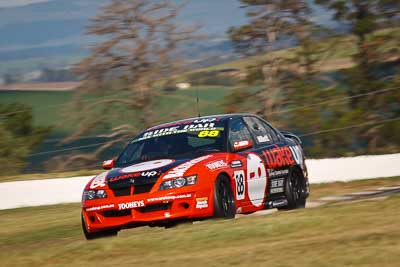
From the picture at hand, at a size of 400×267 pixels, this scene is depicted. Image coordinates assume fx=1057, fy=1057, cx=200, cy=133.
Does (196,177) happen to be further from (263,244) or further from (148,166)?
(263,244)

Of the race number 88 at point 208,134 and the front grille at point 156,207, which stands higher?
the race number 88 at point 208,134

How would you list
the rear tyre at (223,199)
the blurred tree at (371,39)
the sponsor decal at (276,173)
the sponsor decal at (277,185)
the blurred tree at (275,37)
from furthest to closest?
the blurred tree at (371,39) → the blurred tree at (275,37) → the sponsor decal at (277,185) → the sponsor decal at (276,173) → the rear tyre at (223,199)

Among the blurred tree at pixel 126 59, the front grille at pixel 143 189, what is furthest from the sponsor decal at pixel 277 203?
the blurred tree at pixel 126 59

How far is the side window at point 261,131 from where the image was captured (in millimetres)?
13438

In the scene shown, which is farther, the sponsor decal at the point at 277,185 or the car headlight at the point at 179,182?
the sponsor decal at the point at 277,185

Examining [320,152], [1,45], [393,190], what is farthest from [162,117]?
[1,45]

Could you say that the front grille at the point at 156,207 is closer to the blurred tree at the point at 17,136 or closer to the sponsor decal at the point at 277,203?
the sponsor decal at the point at 277,203

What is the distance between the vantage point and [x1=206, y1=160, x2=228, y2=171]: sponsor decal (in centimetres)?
1173

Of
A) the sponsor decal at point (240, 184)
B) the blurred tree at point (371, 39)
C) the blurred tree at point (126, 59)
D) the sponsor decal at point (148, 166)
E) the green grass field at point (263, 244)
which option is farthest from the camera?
the blurred tree at point (371, 39)

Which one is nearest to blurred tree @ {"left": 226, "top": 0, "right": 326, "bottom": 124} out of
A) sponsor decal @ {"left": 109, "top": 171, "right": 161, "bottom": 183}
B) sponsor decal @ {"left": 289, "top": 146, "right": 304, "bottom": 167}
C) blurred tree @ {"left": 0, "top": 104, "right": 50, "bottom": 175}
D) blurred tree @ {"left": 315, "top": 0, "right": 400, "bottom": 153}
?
blurred tree @ {"left": 315, "top": 0, "right": 400, "bottom": 153}

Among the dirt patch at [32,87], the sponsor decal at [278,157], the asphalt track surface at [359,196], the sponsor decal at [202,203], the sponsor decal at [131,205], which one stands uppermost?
the sponsor decal at [131,205]

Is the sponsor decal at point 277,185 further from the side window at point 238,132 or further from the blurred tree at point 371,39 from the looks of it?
the blurred tree at point 371,39

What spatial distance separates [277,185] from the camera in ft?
44.0

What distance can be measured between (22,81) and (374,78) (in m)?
15.7
